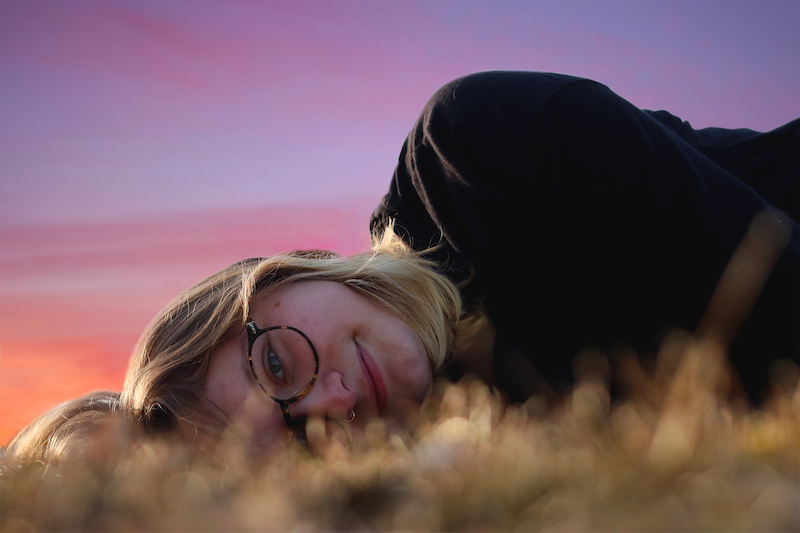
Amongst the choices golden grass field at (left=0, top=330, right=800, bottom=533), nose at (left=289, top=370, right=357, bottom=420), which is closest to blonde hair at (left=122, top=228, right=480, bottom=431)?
nose at (left=289, top=370, right=357, bottom=420)

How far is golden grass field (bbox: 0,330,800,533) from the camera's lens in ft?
2.02

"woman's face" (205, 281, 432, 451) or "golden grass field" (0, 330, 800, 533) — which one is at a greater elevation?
"golden grass field" (0, 330, 800, 533)

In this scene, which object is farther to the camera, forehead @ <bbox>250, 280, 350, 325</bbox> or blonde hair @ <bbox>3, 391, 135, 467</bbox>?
forehead @ <bbox>250, 280, 350, 325</bbox>

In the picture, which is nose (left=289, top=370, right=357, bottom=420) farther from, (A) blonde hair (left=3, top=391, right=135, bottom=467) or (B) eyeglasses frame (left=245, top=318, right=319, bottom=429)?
(A) blonde hair (left=3, top=391, right=135, bottom=467)

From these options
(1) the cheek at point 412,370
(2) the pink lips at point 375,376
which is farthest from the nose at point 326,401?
(1) the cheek at point 412,370

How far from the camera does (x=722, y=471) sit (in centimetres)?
69

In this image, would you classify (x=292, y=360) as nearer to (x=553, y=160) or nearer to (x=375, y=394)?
(x=375, y=394)

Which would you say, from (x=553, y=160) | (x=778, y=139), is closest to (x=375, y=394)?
(x=553, y=160)

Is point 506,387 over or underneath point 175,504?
underneath

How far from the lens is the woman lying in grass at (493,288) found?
1.90 metres

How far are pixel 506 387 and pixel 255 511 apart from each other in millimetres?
1664

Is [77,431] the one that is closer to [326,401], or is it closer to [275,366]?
[275,366]

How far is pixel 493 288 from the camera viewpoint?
237 centimetres

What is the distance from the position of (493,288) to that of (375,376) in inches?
25.7
